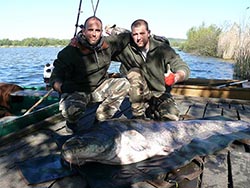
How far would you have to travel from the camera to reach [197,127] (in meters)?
3.75

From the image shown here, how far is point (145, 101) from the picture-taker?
181 inches

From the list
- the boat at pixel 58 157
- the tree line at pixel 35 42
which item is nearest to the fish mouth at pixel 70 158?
the boat at pixel 58 157

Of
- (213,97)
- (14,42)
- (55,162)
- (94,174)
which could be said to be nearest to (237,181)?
(94,174)

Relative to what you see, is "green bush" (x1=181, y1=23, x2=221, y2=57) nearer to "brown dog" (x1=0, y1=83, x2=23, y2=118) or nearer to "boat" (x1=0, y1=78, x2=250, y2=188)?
"brown dog" (x1=0, y1=83, x2=23, y2=118)

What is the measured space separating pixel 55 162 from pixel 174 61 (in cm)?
248

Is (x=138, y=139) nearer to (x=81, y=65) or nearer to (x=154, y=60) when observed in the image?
(x=81, y=65)

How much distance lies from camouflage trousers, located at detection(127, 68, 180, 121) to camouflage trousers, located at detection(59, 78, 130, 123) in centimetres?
14

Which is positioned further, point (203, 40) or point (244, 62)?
point (203, 40)

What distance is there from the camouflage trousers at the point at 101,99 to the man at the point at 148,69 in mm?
195

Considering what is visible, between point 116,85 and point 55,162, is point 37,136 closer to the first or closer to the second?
point 55,162

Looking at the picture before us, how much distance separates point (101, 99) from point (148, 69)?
922mm

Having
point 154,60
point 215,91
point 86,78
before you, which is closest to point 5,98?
point 86,78

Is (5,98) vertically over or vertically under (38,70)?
over

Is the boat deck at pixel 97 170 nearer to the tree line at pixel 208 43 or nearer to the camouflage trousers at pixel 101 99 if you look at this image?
the camouflage trousers at pixel 101 99
